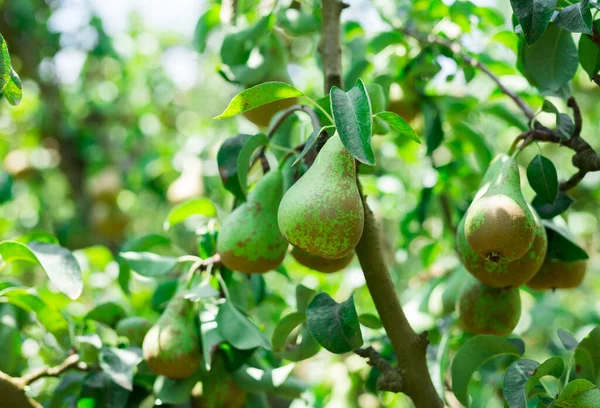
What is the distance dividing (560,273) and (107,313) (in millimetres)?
773

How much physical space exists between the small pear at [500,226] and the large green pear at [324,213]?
15cm

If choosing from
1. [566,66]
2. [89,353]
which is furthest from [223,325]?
[566,66]

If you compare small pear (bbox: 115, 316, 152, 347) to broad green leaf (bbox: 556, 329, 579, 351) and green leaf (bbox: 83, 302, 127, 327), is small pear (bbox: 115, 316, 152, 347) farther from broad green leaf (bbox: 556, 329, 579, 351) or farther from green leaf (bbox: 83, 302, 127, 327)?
broad green leaf (bbox: 556, 329, 579, 351)

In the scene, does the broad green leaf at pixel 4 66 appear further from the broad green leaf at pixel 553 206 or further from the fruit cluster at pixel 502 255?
the broad green leaf at pixel 553 206

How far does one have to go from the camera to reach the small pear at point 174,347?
3.04ft

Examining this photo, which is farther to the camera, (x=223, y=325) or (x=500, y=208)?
(x=223, y=325)

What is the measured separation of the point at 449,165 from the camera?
1430 mm

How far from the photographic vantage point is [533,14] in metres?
0.76

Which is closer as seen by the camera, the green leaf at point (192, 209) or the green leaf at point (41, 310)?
the green leaf at point (41, 310)

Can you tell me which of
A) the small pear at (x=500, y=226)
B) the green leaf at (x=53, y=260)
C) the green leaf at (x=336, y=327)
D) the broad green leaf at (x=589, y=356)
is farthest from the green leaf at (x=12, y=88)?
the broad green leaf at (x=589, y=356)

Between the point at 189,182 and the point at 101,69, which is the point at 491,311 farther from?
the point at 101,69

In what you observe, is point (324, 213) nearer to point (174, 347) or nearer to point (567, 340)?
point (174, 347)

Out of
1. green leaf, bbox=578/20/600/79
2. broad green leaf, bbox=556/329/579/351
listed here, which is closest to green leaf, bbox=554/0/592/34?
green leaf, bbox=578/20/600/79

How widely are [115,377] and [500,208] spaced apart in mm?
615
